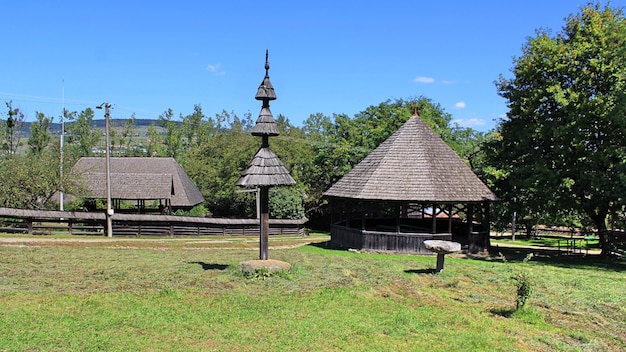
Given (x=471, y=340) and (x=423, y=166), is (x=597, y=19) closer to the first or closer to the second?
(x=423, y=166)

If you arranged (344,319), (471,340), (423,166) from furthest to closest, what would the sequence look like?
(423,166)
(344,319)
(471,340)

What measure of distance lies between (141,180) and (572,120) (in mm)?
30679

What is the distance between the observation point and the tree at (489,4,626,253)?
21609 mm

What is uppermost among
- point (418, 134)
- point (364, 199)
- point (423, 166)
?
point (418, 134)

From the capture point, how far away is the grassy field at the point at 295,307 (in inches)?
358

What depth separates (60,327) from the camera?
30.9 feet

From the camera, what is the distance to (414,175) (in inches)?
928

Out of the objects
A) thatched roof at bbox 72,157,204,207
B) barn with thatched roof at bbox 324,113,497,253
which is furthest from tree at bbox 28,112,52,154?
barn with thatched roof at bbox 324,113,497,253

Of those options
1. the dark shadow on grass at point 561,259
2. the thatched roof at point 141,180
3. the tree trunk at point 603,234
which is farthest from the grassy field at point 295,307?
the thatched roof at point 141,180

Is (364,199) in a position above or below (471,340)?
above

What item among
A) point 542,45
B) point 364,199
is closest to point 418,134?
point 364,199

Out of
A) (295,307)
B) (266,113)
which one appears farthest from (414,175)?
(295,307)

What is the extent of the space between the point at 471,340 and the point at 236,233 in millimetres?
25805

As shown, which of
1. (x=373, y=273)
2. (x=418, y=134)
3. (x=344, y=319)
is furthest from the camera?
(x=418, y=134)
